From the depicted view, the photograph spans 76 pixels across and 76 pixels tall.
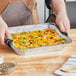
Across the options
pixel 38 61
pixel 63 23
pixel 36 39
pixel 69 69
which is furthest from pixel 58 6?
pixel 69 69

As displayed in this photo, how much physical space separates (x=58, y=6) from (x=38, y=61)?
0.73 meters

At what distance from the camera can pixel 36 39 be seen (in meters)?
1.81

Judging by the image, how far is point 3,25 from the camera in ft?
5.47

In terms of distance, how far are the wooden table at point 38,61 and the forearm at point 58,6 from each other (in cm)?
39

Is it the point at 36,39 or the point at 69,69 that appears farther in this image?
the point at 36,39

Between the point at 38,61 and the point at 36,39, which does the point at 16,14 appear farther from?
the point at 38,61

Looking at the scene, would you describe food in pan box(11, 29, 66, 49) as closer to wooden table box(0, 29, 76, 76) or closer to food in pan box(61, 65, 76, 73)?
wooden table box(0, 29, 76, 76)

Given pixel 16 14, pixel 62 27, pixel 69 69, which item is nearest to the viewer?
pixel 69 69

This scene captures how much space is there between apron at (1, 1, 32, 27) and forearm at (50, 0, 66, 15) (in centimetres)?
29

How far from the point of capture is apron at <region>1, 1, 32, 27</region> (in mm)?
2361

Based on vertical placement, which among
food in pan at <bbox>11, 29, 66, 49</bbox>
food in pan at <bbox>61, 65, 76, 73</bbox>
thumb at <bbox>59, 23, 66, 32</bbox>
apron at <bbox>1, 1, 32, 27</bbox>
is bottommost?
food in pan at <bbox>61, 65, 76, 73</bbox>

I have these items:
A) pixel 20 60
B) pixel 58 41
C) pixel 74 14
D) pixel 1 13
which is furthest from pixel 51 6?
pixel 74 14

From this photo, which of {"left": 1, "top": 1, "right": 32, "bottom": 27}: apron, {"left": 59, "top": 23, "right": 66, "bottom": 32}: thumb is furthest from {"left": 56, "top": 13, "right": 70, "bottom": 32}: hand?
Answer: {"left": 1, "top": 1, "right": 32, "bottom": 27}: apron

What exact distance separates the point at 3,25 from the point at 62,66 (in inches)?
19.7
